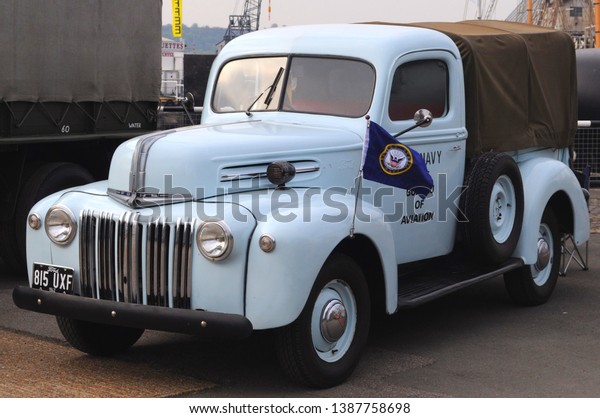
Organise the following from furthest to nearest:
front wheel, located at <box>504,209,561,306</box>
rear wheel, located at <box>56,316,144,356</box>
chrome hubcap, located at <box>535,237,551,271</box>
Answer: chrome hubcap, located at <box>535,237,551,271</box>
front wheel, located at <box>504,209,561,306</box>
rear wheel, located at <box>56,316,144,356</box>

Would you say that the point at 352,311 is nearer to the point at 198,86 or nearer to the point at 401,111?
the point at 401,111

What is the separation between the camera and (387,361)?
649cm

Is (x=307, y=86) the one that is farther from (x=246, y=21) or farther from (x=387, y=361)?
(x=246, y=21)

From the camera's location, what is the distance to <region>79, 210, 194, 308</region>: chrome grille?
5.64 metres

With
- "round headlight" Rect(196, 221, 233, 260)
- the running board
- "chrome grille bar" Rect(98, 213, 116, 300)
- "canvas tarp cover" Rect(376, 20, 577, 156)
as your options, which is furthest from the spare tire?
"chrome grille bar" Rect(98, 213, 116, 300)

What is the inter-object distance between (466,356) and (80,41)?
5.01m

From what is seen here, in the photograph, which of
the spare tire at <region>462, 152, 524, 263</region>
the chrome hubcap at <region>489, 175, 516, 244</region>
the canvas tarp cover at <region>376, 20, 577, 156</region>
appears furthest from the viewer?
the canvas tarp cover at <region>376, 20, 577, 156</region>

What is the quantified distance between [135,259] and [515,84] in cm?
368

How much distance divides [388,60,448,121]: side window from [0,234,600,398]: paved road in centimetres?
149

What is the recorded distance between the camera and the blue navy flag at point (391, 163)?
6367 mm

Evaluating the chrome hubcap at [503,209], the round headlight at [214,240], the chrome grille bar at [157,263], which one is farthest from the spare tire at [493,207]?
the chrome grille bar at [157,263]

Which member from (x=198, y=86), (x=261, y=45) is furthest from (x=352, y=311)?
(x=198, y=86)

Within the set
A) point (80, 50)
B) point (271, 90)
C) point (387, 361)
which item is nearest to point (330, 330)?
point (387, 361)

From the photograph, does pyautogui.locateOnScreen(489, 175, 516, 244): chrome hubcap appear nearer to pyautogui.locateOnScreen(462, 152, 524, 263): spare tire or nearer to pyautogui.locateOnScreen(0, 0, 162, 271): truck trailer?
pyautogui.locateOnScreen(462, 152, 524, 263): spare tire
